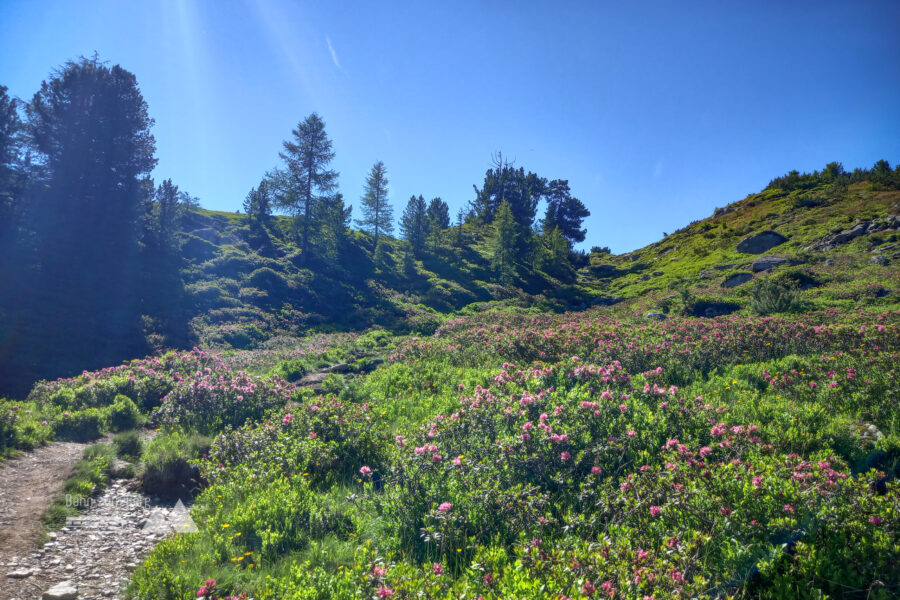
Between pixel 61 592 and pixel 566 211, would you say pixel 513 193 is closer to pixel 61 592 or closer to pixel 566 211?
pixel 566 211

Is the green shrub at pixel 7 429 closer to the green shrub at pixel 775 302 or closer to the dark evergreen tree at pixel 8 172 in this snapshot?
the dark evergreen tree at pixel 8 172

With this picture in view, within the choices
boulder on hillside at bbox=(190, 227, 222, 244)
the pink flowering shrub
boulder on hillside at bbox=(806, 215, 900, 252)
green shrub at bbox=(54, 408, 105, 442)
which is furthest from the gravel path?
boulder on hillside at bbox=(190, 227, 222, 244)

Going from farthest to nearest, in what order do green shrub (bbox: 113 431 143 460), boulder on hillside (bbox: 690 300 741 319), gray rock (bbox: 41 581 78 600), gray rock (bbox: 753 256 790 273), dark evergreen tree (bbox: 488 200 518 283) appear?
dark evergreen tree (bbox: 488 200 518 283) < gray rock (bbox: 753 256 790 273) < boulder on hillside (bbox: 690 300 741 319) < green shrub (bbox: 113 431 143 460) < gray rock (bbox: 41 581 78 600)

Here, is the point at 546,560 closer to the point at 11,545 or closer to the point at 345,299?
the point at 11,545

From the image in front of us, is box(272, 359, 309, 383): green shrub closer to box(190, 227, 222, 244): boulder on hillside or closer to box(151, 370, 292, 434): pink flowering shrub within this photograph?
box(151, 370, 292, 434): pink flowering shrub

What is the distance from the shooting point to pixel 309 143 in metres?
41.9

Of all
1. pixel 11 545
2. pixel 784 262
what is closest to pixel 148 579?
pixel 11 545

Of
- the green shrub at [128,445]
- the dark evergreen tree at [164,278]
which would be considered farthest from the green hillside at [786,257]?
the dark evergreen tree at [164,278]

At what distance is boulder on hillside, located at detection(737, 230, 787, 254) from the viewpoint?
34812 millimetres

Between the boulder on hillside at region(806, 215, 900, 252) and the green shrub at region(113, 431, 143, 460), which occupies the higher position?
the boulder on hillside at region(806, 215, 900, 252)

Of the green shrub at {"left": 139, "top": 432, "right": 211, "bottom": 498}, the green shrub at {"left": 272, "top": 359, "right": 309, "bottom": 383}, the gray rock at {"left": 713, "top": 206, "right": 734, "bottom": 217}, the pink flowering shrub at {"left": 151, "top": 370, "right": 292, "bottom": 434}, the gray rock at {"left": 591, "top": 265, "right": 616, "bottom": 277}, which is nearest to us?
the green shrub at {"left": 139, "top": 432, "right": 211, "bottom": 498}

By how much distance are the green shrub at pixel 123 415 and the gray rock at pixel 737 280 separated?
31414mm

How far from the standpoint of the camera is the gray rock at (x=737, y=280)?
2628 cm

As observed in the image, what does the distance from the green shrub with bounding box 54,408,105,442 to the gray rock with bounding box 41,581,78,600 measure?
591cm
